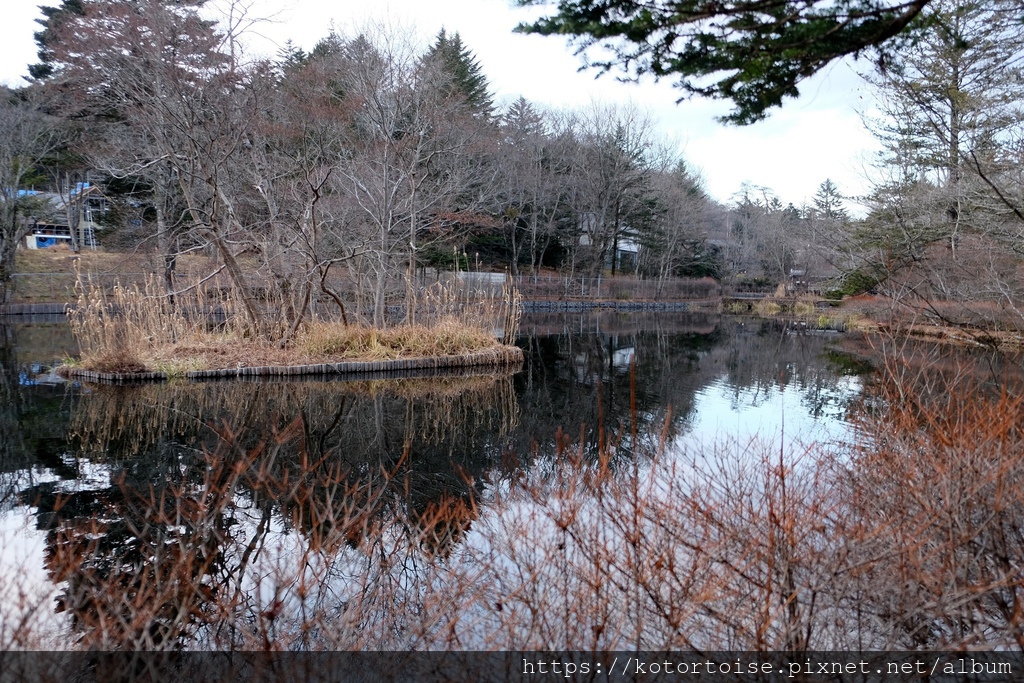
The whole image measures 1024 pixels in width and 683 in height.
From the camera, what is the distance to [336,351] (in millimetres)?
11555

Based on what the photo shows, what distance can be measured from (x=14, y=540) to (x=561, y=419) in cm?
573

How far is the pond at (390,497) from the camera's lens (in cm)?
297

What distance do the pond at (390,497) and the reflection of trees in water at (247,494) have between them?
0.03 metres

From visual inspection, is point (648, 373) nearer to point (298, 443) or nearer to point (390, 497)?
point (298, 443)

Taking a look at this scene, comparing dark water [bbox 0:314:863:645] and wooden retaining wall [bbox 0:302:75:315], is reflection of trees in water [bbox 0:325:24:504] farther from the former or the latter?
wooden retaining wall [bbox 0:302:75:315]

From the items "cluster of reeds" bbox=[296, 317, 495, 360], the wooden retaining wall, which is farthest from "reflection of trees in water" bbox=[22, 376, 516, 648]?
the wooden retaining wall

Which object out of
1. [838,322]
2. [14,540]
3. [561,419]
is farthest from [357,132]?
[838,322]

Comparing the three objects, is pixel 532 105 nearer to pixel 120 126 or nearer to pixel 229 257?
pixel 120 126

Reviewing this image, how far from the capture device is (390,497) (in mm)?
A: 5254

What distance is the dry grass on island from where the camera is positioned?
33.3 feet

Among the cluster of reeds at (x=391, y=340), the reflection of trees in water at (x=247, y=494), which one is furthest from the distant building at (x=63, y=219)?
the reflection of trees in water at (x=247, y=494)

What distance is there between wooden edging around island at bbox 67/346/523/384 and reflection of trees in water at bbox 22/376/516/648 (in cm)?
50

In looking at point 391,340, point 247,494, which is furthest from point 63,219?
point 247,494

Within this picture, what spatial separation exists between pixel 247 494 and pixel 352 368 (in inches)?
242
